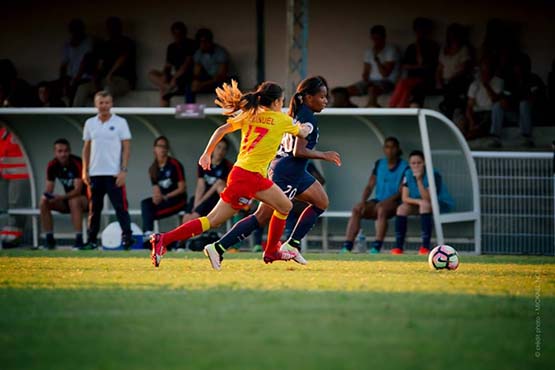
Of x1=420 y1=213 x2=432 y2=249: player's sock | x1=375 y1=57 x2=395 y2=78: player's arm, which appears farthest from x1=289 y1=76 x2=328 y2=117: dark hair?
x1=375 y1=57 x2=395 y2=78: player's arm

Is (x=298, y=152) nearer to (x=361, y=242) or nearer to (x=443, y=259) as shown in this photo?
(x=443, y=259)

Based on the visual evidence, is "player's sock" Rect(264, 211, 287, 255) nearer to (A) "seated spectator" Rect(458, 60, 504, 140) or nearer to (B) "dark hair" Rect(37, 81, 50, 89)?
(A) "seated spectator" Rect(458, 60, 504, 140)

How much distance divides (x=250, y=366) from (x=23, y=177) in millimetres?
13920

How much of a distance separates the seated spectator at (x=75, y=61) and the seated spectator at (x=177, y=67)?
1.07m

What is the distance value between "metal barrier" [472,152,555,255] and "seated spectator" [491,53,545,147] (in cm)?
121

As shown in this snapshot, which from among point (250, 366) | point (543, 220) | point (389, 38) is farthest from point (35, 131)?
point (250, 366)

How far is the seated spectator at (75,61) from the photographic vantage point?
822 inches

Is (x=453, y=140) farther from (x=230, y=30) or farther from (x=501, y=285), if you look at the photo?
(x=501, y=285)

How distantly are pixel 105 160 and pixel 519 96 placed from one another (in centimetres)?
637

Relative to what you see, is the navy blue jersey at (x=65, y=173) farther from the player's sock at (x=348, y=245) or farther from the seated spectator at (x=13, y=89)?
the player's sock at (x=348, y=245)

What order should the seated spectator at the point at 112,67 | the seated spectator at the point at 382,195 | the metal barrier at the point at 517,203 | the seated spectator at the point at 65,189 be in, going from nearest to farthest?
the metal barrier at the point at 517,203 < the seated spectator at the point at 382,195 < the seated spectator at the point at 65,189 < the seated spectator at the point at 112,67

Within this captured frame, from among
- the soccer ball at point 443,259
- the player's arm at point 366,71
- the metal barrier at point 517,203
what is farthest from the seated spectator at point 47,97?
the soccer ball at point 443,259

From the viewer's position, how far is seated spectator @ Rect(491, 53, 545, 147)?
18.5m

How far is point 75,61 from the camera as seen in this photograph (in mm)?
21125
